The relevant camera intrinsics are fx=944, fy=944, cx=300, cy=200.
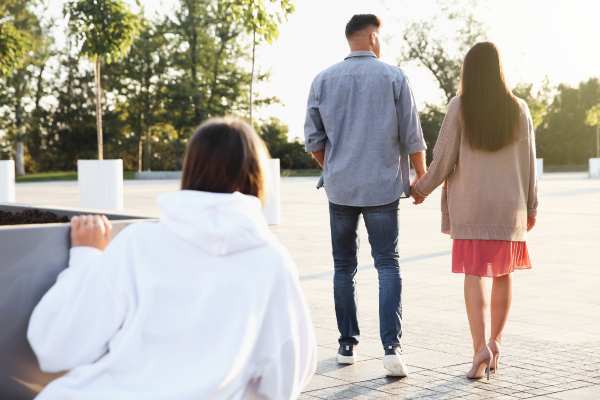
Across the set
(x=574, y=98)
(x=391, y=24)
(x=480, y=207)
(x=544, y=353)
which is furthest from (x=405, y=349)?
(x=574, y=98)

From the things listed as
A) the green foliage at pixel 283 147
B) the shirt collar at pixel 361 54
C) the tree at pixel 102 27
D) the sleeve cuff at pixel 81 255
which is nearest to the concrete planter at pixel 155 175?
the green foliage at pixel 283 147

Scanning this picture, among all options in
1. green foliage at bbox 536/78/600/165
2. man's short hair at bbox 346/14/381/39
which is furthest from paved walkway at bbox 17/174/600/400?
green foliage at bbox 536/78/600/165

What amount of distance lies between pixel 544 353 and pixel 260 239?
341cm

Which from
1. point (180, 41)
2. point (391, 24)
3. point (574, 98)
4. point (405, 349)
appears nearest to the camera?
point (405, 349)

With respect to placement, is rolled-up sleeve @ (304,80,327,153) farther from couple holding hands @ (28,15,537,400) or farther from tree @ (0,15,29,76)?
tree @ (0,15,29,76)

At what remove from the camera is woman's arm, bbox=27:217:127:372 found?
2287 mm

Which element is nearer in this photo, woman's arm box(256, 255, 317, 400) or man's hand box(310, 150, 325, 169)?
woman's arm box(256, 255, 317, 400)

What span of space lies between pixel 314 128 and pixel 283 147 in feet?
161

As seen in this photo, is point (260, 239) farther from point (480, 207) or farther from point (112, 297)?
point (480, 207)

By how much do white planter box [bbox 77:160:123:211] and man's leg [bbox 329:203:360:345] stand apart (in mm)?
11136

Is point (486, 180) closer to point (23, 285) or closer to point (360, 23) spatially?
point (360, 23)

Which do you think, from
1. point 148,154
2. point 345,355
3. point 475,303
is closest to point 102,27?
point 345,355

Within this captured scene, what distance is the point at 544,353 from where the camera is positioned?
209 inches

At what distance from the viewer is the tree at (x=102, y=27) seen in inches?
462
